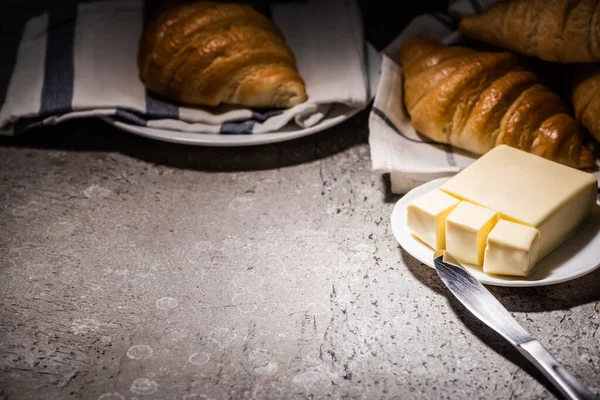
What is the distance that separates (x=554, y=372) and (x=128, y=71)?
105 centimetres

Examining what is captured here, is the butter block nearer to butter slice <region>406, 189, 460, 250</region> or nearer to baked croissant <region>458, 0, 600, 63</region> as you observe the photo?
butter slice <region>406, 189, 460, 250</region>

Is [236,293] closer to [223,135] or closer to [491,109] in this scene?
[223,135]

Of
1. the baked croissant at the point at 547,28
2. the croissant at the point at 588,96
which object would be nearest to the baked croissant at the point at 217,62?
the baked croissant at the point at 547,28

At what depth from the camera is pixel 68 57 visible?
1.44 m

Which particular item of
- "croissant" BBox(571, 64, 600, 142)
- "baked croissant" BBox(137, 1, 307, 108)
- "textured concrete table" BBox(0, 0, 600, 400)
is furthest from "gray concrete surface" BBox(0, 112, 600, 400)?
"croissant" BBox(571, 64, 600, 142)

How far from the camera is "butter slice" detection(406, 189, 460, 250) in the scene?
938 mm

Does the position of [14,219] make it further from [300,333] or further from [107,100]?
[300,333]

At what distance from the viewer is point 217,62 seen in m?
1.34

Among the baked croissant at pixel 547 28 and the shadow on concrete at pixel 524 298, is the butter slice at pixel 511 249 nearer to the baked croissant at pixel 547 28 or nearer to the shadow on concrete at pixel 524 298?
the shadow on concrete at pixel 524 298

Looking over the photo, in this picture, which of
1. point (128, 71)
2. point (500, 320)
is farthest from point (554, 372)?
point (128, 71)

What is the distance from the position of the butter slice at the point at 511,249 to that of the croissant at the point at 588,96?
36 centimetres

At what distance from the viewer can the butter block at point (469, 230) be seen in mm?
905

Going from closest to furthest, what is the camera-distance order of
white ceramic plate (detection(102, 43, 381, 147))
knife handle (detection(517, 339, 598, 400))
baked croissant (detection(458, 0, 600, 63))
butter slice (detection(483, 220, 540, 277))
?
knife handle (detection(517, 339, 598, 400)) → butter slice (detection(483, 220, 540, 277)) → baked croissant (detection(458, 0, 600, 63)) → white ceramic plate (detection(102, 43, 381, 147))

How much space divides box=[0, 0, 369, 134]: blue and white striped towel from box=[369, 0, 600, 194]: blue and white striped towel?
60mm
